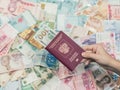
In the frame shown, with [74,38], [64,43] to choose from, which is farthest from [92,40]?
[64,43]

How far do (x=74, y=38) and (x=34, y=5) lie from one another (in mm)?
236

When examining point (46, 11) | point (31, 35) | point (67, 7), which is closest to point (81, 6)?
point (67, 7)

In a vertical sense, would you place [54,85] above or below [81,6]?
below

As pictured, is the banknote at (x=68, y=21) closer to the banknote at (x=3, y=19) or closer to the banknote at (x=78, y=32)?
the banknote at (x=78, y=32)

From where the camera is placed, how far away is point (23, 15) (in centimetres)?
123

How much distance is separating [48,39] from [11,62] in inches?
7.2

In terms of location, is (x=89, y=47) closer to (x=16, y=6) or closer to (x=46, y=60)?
(x=46, y=60)

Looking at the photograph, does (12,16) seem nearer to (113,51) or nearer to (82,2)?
(82,2)

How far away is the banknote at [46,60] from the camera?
1183mm

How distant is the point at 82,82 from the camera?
3.92ft

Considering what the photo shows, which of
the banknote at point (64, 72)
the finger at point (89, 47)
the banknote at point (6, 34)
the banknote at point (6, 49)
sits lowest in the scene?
the banknote at point (64, 72)

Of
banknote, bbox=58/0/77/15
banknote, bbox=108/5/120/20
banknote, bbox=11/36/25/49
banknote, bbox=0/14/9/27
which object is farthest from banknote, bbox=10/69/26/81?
banknote, bbox=108/5/120/20

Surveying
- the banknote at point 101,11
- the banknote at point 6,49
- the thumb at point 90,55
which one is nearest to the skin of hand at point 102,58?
the thumb at point 90,55

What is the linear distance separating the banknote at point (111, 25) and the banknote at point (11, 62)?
42 centimetres
